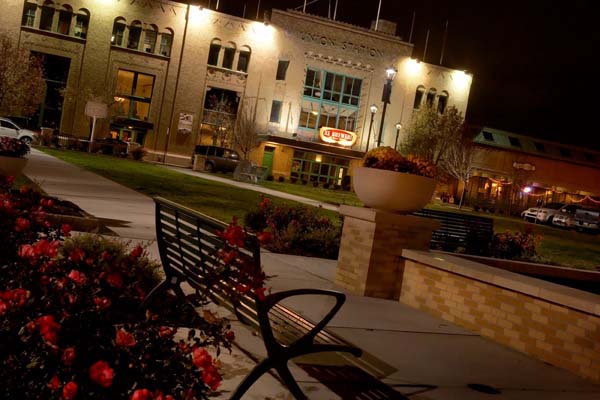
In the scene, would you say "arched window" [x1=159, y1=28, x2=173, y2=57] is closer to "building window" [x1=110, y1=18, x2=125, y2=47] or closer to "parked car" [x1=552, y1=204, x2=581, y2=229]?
"building window" [x1=110, y1=18, x2=125, y2=47]

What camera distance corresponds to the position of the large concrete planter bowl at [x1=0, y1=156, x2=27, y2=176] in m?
11.8

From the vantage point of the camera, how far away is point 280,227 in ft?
43.9

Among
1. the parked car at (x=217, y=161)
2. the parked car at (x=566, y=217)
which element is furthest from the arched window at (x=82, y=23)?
the parked car at (x=566, y=217)

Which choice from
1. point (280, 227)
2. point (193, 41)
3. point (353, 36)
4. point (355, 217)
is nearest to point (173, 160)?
point (193, 41)

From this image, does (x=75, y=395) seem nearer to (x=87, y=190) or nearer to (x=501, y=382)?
(x=501, y=382)

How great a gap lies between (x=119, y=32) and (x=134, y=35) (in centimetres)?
121

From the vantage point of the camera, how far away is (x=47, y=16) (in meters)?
54.1

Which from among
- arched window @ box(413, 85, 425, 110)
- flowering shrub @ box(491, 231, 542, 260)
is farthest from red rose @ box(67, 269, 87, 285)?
arched window @ box(413, 85, 425, 110)

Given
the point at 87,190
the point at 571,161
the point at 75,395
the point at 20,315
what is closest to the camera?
the point at 75,395

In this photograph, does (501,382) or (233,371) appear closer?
(233,371)

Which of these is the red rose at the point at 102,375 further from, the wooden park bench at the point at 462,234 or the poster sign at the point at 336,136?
the poster sign at the point at 336,136

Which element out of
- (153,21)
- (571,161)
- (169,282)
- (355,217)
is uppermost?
(153,21)

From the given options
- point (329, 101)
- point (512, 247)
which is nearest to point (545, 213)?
point (329, 101)

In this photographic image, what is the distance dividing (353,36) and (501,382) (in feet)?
189
